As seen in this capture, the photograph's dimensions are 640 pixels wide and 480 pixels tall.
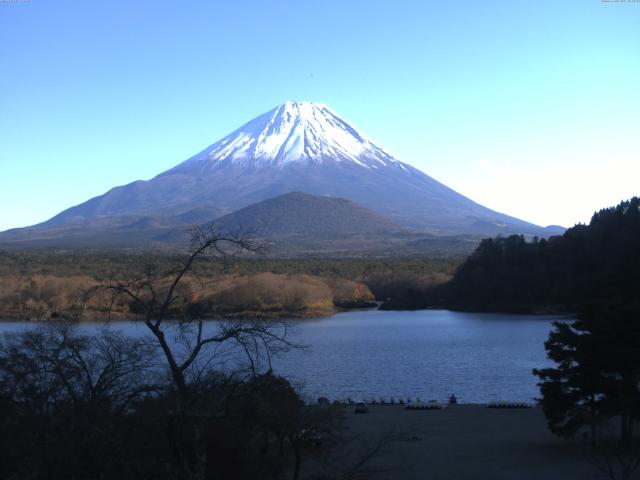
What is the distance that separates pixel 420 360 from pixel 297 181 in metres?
124

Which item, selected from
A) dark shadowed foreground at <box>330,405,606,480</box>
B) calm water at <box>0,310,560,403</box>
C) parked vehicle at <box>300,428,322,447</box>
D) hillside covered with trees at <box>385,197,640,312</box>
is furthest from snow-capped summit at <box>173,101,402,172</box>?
parked vehicle at <box>300,428,322,447</box>

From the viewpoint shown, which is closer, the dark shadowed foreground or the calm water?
the dark shadowed foreground

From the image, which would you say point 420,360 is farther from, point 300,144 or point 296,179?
point 300,144

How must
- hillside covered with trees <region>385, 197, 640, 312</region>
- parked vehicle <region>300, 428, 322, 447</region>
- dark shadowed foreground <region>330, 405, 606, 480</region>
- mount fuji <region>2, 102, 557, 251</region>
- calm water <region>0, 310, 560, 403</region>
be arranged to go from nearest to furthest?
1. parked vehicle <region>300, 428, 322, 447</region>
2. dark shadowed foreground <region>330, 405, 606, 480</region>
3. calm water <region>0, 310, 560, 403</region>
4. hillside covered with trees <region>385, 197, 640, 312</region>
5. mount fuji <region>2, 102, 557, 251</region>

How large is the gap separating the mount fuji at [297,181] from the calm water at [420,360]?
Answer: 9693 cm

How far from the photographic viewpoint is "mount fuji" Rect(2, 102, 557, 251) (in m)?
146

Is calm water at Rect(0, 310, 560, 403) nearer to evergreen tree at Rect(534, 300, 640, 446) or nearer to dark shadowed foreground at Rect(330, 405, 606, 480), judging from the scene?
dark shadowed foreground at Rect(330, 405, 606, 480)

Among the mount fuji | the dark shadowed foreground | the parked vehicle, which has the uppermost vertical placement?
the mount fuji

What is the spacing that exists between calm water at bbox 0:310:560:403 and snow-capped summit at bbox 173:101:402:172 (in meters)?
118

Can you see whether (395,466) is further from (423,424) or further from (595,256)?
(595,256)

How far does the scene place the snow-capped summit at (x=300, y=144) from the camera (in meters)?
162

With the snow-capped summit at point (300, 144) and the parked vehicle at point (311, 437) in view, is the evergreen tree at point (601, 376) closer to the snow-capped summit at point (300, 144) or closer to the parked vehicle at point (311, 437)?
the parked vehicle at point (311, 437)

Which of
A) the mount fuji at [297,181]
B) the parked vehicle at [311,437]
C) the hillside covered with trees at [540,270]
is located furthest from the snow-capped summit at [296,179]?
the parked vehicle at [311,437]

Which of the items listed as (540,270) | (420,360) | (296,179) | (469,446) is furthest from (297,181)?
(469,446)
